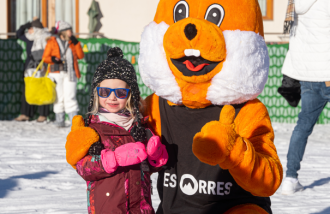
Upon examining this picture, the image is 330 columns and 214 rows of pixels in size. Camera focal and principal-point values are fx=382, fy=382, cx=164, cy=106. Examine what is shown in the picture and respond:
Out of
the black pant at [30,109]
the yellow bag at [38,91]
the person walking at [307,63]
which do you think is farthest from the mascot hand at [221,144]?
the black pant at [30,109]

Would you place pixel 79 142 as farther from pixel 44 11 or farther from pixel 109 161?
pixel 44 11

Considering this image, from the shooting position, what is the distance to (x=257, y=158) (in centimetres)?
140

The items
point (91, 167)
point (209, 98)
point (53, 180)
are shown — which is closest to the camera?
point (209, 98)

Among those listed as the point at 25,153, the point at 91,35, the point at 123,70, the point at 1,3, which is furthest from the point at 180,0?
the point at 1,3

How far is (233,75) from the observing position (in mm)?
1532

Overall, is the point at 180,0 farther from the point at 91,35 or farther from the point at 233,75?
the point at 91,35

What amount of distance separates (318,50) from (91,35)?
8.35 meters

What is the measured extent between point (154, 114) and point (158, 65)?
0.33 meters

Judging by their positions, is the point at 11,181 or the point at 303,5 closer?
the point at 303,5

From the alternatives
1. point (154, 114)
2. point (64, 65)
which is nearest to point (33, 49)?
point (64, 65)

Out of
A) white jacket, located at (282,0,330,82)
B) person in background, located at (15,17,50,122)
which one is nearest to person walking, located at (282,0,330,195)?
white jacket, located at (282,0,330,82)

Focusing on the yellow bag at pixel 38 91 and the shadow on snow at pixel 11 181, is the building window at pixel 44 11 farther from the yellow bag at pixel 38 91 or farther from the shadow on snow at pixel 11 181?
the shadow on snow at pixel 11 181

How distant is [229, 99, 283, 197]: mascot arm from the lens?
137 cm

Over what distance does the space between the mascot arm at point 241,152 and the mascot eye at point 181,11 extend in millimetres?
491
